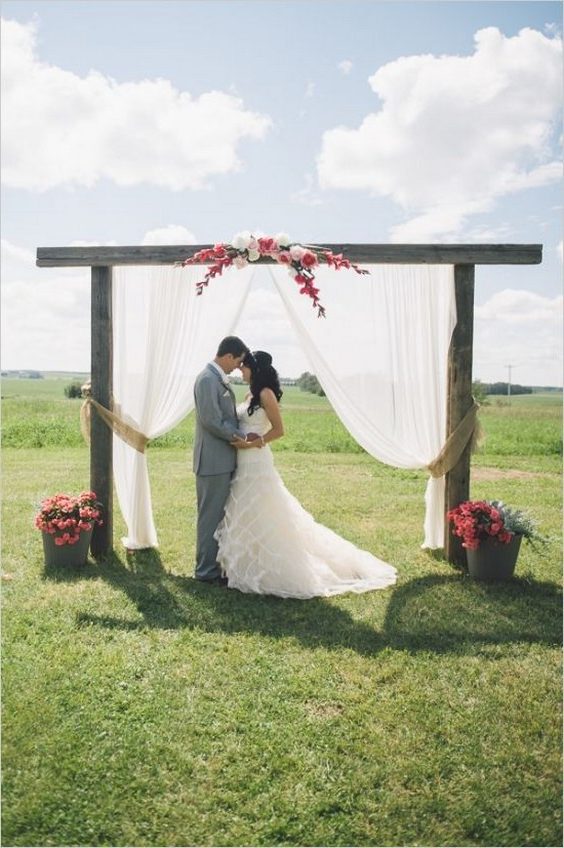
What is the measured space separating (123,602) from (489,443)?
48.7ft

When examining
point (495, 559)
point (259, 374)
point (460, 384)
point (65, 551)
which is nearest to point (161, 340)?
point (259, 374)

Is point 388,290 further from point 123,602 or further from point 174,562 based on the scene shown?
point 123,602

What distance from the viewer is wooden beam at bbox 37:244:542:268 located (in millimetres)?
6254

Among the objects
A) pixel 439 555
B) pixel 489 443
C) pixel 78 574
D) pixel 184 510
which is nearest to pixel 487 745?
pixel 439 555

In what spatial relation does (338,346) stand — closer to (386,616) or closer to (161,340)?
(161,340)

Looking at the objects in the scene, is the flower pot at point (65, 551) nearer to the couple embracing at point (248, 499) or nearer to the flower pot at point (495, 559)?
the couple embracing at point (248, 499)

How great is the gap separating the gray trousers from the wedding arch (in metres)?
1.05

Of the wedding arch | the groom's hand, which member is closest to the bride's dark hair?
the groom's hand

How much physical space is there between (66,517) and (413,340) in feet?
12.6

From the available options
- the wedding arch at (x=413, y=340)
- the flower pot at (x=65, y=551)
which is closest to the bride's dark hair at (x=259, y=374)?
the wedding arch at (x=413, y=340)

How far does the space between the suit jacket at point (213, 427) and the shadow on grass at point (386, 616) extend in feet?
3.59

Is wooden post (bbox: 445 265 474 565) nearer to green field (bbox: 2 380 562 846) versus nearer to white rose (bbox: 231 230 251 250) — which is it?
green field (bbox: 2 380 562 846)

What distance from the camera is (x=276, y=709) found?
3.75 m

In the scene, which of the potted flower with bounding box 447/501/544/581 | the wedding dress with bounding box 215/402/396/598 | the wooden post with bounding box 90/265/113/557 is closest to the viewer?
the wedding dress with bounding box 215/402/396/598
